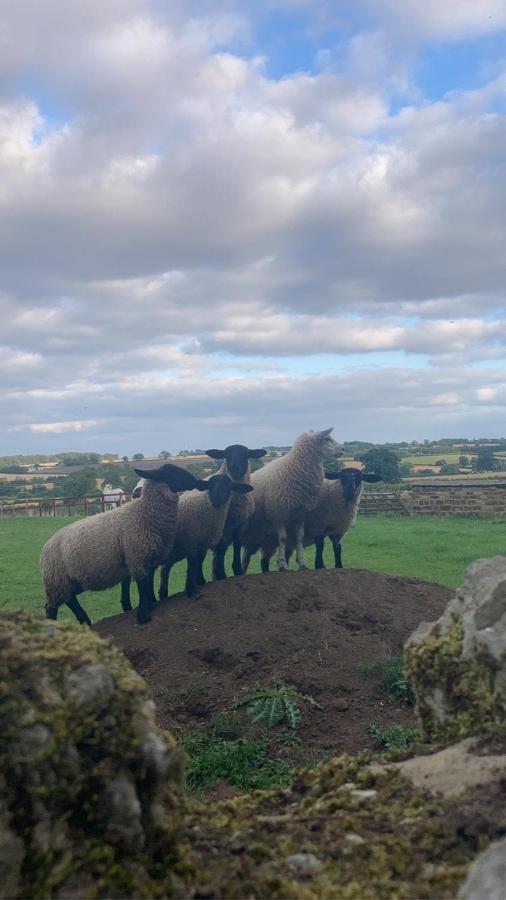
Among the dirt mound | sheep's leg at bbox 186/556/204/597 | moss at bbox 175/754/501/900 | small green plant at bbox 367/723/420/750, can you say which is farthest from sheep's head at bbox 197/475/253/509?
moss at bbox 175/754/501/900

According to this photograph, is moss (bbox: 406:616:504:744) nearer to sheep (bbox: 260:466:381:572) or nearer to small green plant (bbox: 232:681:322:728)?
small green plant (bbox: 232:681:322:728)

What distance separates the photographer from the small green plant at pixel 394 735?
22.3ft

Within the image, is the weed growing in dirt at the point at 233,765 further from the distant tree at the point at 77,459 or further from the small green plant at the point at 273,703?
the distant tree at the point at 77,459

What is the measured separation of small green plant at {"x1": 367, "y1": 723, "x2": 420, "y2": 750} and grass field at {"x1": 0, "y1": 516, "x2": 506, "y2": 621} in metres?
6.49

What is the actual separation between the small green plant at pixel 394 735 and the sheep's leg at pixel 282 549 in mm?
6835

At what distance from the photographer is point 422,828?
9.00 feet

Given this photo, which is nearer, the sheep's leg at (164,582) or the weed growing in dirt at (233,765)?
the weed growing in dirt at (233,765)

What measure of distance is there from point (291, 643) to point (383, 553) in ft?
37.8

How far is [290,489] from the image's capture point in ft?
47.1

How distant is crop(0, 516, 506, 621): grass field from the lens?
15.7m

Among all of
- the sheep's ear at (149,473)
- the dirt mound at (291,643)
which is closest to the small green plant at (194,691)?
the dirt mound at (291,643)

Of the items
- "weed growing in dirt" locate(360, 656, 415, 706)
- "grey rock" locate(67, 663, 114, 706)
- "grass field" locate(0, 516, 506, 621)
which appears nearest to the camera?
"grey rock" locate(67, 663, 114, 706)

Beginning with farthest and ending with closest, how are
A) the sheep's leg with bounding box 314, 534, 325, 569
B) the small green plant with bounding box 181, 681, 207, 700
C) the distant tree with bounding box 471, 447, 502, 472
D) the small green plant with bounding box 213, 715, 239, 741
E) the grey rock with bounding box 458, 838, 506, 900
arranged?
the distant tree with bounding box 471, 447, 502, 472 < the sheep's leg with bounding box 314, 534, 325, 569 < the small green plant with bounding box 181, 681, 207, 700 < the small green plant with bounding box 213, 715, 239, 741 < the grey rock with bounding box 458, 838, 506, 900

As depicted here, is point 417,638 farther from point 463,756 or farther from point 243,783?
point 243,783
